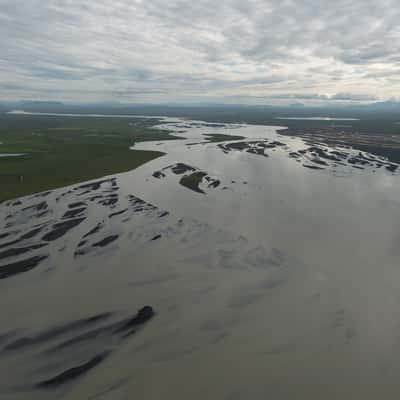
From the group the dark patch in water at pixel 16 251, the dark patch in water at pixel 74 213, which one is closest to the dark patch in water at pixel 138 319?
the dark patch in water at pixel 16 251

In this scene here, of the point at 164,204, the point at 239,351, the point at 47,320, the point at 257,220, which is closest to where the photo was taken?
the point at 239,351

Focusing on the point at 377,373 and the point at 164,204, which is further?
the point at 164,204

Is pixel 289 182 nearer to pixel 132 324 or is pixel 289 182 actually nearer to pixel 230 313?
pixel 230 313

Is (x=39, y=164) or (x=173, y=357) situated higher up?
(x=39, y=164)

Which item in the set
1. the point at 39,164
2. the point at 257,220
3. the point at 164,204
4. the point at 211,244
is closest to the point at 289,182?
the point at 257,220

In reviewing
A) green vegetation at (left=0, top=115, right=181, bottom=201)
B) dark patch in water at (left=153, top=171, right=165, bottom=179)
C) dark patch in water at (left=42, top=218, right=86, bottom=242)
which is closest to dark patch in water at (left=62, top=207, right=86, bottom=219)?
dark patch in water at (left=42, top=218, right=86, bottom=242)

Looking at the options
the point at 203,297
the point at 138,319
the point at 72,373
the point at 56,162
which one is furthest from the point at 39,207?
the point at 56,162
